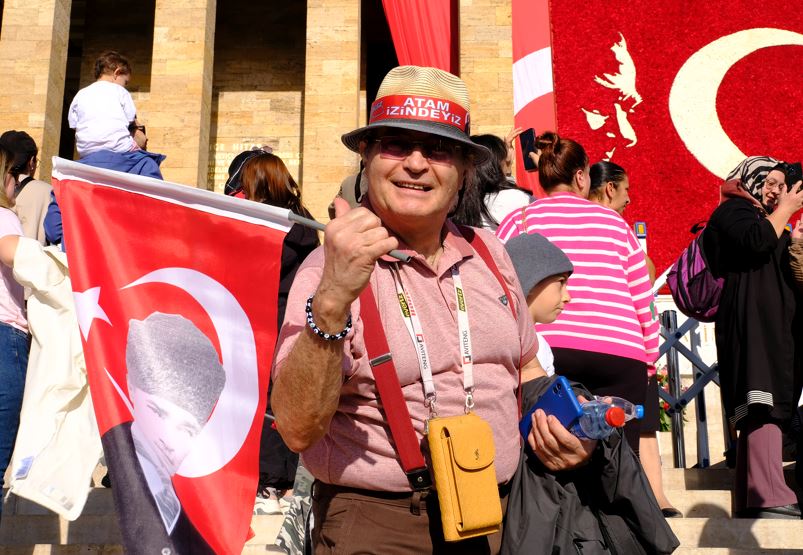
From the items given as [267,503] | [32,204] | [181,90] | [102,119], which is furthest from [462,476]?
[181,90]

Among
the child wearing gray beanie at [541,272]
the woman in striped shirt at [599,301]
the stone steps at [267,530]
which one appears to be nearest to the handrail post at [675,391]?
the stone steps at [267,530]

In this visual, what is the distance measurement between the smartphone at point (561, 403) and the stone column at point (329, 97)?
10892 mm

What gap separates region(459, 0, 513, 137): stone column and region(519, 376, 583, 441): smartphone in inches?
419

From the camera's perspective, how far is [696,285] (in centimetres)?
557

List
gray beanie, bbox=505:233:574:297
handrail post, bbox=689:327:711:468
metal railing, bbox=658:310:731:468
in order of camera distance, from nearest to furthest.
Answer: gray beanie, bbox=505:233:574:297 < handrail post, bbox=689:327:711:468 < metal railing, bbox=658:310:731:468

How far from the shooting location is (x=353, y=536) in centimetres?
238

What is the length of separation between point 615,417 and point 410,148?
864mm

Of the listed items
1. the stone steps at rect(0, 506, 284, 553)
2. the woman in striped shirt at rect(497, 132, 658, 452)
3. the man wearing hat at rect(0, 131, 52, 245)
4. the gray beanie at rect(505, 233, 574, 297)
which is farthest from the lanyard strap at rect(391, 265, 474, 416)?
the man wearing hat at rect(0, 131, 52, 245)

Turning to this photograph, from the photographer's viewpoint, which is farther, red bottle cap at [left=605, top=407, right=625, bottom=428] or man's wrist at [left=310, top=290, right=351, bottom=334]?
red bottle cap at [left=605, top=407, right=625, bottom=428]

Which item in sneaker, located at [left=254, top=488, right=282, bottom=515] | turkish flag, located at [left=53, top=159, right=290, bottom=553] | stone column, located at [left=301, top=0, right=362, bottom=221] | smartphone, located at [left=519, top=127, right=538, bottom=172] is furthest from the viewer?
stone column, located at [left=301, top=0, right=362, bottom=221]

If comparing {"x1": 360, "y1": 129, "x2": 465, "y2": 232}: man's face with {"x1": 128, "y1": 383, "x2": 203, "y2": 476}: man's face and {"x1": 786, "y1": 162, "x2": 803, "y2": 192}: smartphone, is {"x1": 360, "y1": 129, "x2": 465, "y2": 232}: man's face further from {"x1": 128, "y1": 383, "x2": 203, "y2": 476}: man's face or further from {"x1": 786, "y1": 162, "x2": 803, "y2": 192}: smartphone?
{"x1": 786, "y1": 162, "x2": 803, "y2": 192}: smartphone

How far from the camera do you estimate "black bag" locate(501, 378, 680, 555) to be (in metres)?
2.56

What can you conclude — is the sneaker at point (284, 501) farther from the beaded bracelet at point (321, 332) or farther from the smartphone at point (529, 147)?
the beaded bracelet at point (321, 332)

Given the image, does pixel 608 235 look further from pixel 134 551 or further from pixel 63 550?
pixel 63 550
